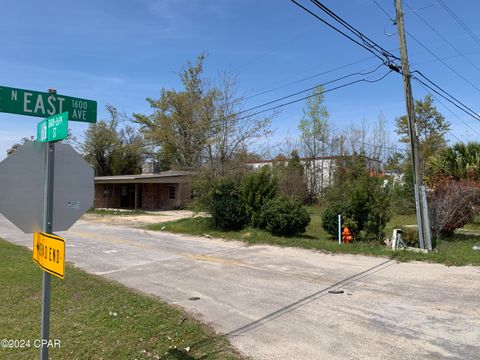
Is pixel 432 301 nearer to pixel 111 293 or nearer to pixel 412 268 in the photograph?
pixel 412 268

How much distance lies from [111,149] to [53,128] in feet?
165

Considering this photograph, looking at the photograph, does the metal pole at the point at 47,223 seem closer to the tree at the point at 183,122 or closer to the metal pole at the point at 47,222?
the metal pole at the point at 47,222

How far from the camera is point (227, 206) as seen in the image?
57.1ft

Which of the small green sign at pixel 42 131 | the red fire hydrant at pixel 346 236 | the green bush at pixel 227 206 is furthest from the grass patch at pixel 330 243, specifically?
the small green sign at pixel 42 131

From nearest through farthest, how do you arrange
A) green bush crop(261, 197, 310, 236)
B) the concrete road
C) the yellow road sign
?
the yellow road sign, the concrete road, green bush crop(261, 197, 310, 236)

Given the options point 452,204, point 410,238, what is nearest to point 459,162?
point 452,204

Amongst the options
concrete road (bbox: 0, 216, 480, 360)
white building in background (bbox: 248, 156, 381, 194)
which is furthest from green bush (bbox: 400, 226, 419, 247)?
white building in background (bbox: 248, 156, 381, 194)

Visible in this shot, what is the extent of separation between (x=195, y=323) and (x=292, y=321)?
137cm

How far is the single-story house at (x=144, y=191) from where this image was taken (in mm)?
33344

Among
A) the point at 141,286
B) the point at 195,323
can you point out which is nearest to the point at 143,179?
the point at 141,286

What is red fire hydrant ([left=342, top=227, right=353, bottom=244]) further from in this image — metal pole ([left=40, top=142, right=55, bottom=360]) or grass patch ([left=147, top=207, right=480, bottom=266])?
metal pole ([left=40, top=142, right=55, bottom=360])

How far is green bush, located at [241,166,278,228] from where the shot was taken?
17.0 m

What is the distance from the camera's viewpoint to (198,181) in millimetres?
18297

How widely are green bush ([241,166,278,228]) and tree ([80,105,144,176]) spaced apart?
113 feet
